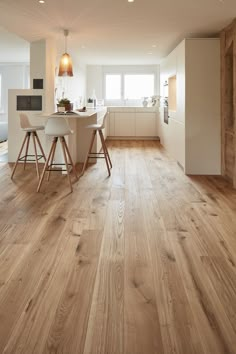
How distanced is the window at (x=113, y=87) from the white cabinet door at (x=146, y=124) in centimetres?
121

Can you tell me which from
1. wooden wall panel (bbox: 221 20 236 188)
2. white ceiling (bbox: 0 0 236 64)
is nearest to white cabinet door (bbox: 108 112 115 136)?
white ceiling (bbox: 0 0 236 64)

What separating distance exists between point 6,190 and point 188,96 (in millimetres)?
3069

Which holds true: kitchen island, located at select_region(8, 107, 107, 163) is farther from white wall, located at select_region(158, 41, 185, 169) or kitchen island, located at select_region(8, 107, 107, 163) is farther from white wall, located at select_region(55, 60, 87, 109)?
white wall, located at select_region(158, 41, 185, 169)

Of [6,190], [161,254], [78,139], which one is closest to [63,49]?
[78,139]

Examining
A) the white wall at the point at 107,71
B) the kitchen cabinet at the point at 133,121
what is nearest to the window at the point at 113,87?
the white wall at the point at 107,71

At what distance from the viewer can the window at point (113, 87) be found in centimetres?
1180

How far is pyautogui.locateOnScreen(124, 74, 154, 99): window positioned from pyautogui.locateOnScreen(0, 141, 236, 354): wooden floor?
751cm

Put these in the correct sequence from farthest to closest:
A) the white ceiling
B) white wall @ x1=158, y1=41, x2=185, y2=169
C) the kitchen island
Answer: the kitchen island
white wall @ x1=158, y1=41, x2=185, y2=169
the white ceiling

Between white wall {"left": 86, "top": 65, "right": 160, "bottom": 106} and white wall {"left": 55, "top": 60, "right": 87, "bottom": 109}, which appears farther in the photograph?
white wall {"left": 86, "top": 65, "right": 160, "bottom": 106}

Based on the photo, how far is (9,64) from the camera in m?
11.9

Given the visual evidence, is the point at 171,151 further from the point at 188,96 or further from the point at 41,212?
the point at 41,212

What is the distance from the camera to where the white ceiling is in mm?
4512

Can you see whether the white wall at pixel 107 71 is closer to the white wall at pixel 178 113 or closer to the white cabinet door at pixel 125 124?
the white cabinet door at pixel 125 124

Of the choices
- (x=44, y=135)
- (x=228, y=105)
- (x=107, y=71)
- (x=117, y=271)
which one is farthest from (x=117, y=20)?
(x=107, y=71)
